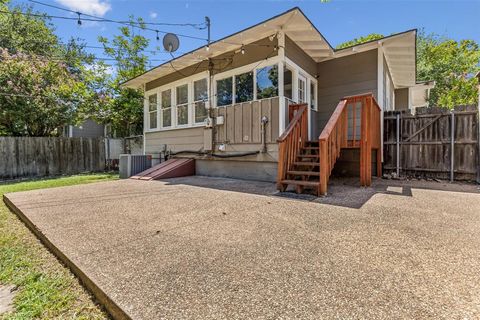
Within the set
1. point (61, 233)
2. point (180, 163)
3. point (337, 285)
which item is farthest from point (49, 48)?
point (337, 285)

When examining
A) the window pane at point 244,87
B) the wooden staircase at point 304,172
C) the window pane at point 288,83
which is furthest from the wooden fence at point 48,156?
the wooden staircase at point 304,172

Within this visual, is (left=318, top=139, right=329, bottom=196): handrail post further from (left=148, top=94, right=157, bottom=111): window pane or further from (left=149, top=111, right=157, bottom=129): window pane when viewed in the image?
(left=148, top=94, right=157, bottom=111): window pane

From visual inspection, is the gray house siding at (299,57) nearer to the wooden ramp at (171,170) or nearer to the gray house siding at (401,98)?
the wooden ramp at (171,170)

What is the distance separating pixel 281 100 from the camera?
5.95 meters

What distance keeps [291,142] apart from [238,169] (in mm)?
2325

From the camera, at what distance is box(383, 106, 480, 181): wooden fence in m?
5.78

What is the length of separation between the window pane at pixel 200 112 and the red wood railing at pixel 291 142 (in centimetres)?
307

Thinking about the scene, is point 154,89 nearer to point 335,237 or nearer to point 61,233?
point 61,233

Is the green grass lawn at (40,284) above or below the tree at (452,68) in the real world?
below

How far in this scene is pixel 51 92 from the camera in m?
10.8

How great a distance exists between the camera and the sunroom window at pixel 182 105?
8.67 m

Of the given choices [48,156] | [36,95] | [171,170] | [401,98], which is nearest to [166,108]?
[171,170]

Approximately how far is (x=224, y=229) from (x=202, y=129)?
5.59 metres

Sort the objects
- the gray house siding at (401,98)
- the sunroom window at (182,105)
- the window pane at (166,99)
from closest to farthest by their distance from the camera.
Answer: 1. the sunroom window at (182,105)
2. the window pane at (166,99)
3. the gray house siding at (401,98)
